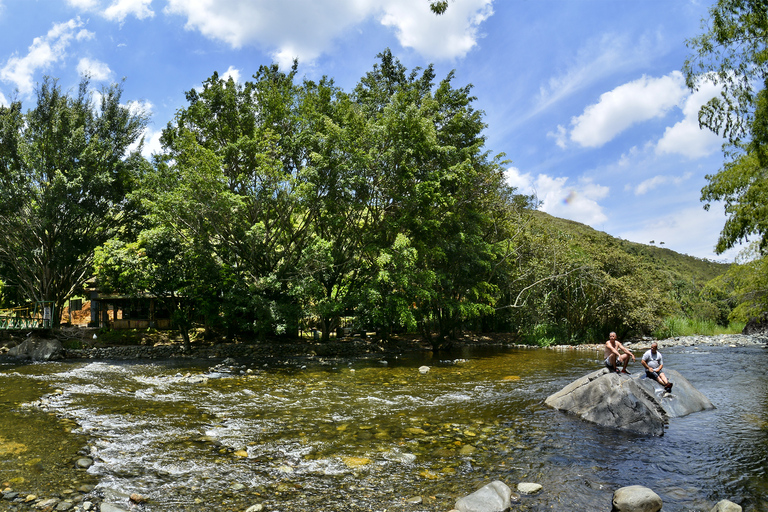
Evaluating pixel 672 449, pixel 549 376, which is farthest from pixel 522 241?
pixel 672 449

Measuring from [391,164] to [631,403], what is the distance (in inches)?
614

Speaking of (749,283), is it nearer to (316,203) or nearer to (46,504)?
(316,203)

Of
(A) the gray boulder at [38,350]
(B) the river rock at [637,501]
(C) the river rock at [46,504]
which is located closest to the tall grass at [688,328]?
(B) the river rock at [637,501]

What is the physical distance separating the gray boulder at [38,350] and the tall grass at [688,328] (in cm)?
3641

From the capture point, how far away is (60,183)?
22.7 meters

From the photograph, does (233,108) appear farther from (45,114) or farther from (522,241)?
(522,241)

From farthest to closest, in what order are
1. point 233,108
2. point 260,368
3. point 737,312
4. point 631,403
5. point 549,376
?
1. point 737,312
2. point 233,108
3. point 260,368
4. point 549,376
5. point 631,403

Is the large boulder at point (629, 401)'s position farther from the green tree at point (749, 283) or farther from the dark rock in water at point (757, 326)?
the dark rock in water at point (757, 326)

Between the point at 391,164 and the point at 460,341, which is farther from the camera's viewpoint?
the point at 460,341

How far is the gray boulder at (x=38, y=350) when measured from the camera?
805 inches

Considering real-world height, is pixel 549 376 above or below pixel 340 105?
below

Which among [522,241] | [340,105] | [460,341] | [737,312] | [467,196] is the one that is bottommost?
[460,341]

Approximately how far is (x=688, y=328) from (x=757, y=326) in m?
5.42

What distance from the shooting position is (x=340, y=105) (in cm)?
2162
